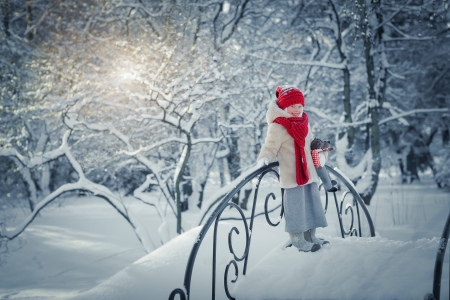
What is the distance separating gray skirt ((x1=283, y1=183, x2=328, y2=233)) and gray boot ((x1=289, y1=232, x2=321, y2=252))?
0.29 feet

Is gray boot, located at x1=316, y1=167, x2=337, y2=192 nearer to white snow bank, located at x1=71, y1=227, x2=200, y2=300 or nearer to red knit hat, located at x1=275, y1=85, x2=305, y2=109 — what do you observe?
red knit hat, located at x1=275, y1=85, x2=305, y2=109

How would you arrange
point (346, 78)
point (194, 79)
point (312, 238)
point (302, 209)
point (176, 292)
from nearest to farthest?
point (176, 292)
point (302, 209)
point (312, 238)
point (194, 79)
point (346, 78)

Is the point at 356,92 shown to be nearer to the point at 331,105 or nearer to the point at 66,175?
the point at 331,105

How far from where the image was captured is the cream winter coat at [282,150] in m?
2.55

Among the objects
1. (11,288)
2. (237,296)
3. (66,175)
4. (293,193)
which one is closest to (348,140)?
(293,193)

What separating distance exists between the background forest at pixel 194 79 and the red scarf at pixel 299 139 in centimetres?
322

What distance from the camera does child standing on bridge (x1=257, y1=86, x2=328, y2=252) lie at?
252 centimetres

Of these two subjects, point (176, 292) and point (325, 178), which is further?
point (325, 178)

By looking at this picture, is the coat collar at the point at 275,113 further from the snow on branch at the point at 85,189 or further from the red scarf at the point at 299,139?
the snow on branch at the point at 85,189

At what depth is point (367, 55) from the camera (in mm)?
7945

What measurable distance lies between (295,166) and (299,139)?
0.77 ft

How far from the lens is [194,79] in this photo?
612 centimetres

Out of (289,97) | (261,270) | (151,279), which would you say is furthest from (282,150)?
(151,279)

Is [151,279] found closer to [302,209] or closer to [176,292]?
[176,292]
